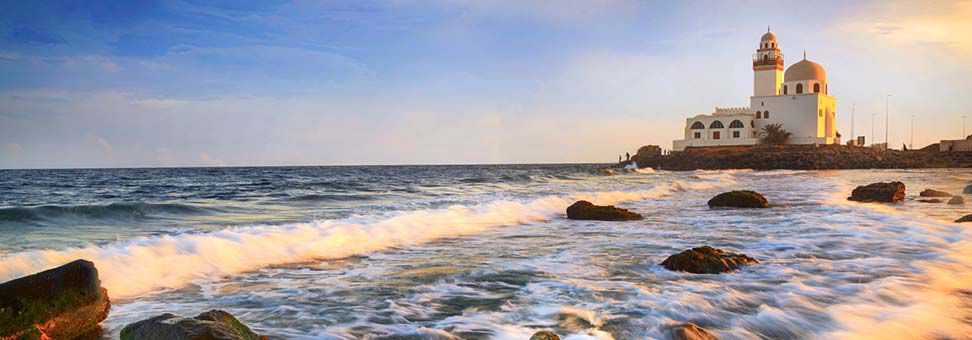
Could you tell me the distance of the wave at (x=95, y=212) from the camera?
13.3m

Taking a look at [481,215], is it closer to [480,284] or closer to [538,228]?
[538,228]

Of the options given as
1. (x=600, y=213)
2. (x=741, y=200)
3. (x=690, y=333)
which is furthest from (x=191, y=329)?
(x=741, y=200)

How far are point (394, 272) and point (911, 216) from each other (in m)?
11.4

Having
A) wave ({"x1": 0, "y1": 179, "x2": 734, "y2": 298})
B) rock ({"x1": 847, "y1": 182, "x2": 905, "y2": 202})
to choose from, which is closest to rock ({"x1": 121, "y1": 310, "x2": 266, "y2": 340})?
wave ({"x1": 0, "y1": 179, "x2": 734, "y2": 298})

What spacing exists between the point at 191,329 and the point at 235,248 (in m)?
5.47

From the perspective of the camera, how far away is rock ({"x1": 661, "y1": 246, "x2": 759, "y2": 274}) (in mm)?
7055

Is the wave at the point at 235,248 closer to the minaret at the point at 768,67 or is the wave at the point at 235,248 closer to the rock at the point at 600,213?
the rock at the point at 600,213

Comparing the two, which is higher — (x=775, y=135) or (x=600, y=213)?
(x=775, y=135)

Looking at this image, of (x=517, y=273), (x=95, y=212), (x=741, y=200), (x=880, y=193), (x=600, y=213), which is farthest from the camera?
(x=880, y=193)

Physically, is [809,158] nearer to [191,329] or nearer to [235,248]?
[235,248]

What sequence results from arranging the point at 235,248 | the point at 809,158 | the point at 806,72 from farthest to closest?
the point at 806,72 < the point at 809,158 < the point at 235,248

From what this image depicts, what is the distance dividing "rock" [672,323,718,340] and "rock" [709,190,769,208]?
12.5 m

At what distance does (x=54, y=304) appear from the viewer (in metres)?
4.32

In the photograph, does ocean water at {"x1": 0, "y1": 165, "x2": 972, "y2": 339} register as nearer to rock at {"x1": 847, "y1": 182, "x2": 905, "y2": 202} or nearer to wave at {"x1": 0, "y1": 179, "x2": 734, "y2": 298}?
wave at {"x1": 0, "y1": 179, "x2": 734, "y2": 298}
